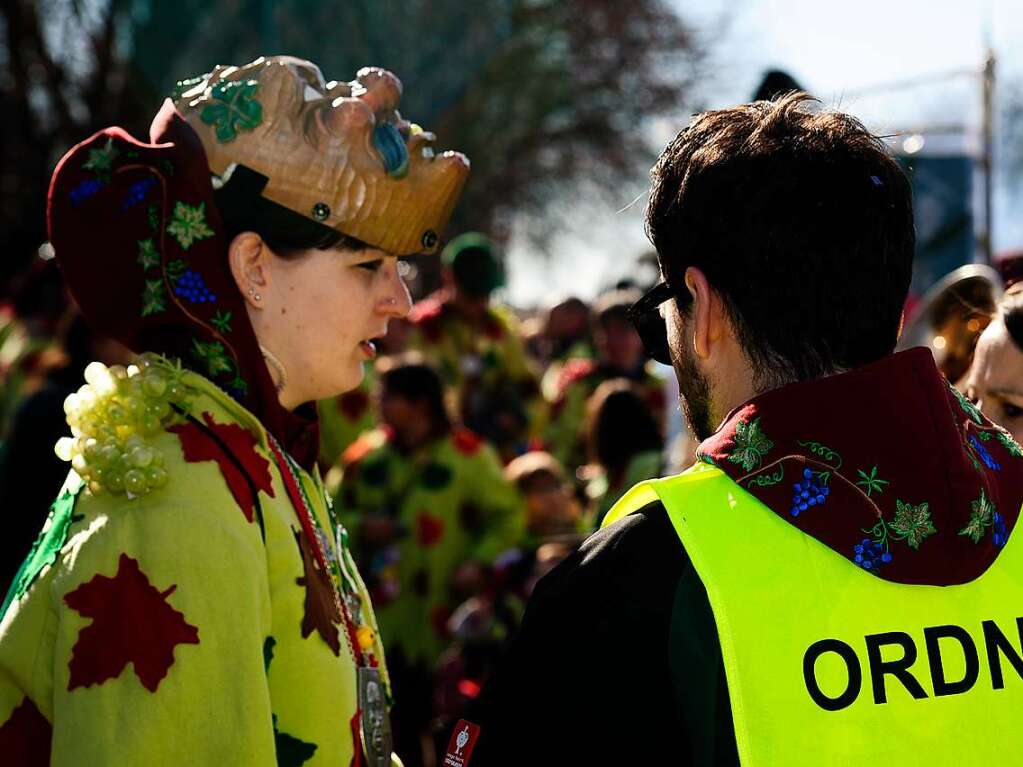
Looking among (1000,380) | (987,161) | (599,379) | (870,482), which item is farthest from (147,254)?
(987,161)

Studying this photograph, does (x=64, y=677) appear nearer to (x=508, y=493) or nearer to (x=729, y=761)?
(x=729, y=761)

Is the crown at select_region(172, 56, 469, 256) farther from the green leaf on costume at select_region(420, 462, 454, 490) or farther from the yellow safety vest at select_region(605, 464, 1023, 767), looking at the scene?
the green leaf on costume at select_region(420, 462, 454, 490)

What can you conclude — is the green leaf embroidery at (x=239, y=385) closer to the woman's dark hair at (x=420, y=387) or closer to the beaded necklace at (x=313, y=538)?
the beaded necklace at (x=313, y=538)

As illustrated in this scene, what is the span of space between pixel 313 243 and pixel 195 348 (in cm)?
30

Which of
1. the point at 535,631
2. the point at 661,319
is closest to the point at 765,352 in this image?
the point at 661,319

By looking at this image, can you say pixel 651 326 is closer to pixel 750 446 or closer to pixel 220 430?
pixel 750 446

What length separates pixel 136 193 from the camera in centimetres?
236

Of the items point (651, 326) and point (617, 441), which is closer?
point (651, 326)

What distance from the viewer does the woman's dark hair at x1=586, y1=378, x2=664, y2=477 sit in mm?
5453

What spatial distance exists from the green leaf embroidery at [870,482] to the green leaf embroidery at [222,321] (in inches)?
45.2

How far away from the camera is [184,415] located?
2.34 meters

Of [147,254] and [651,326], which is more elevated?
[147,254]

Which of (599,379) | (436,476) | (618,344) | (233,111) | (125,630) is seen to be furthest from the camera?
(599,379)

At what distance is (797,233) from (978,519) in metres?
0.43
